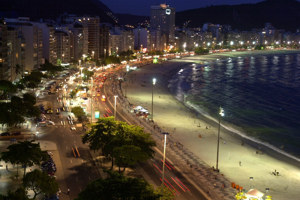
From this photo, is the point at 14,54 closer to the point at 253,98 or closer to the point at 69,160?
the point at 253,98

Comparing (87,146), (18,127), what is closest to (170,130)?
(87,146)

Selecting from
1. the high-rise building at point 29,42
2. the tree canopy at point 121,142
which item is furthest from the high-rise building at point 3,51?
the tree canopy at point 121,142

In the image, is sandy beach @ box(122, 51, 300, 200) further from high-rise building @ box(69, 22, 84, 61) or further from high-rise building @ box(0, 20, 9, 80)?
high-rise building @ box(69, 22, 84, 61)

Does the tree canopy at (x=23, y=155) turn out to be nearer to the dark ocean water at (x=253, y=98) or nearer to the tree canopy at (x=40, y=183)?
the tree canopy at (x=40, y=183)

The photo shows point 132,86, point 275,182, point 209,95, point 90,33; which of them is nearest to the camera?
point 275,182

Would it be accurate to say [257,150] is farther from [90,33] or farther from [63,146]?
[90,33]

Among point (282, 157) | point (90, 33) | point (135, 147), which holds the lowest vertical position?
point (282, 157)

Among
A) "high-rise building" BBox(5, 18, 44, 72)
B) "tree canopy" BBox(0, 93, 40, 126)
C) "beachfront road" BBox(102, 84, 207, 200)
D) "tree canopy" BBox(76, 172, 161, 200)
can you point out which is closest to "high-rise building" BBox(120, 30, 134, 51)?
"high-rise building" BBox(5, 18, 44, 72)
